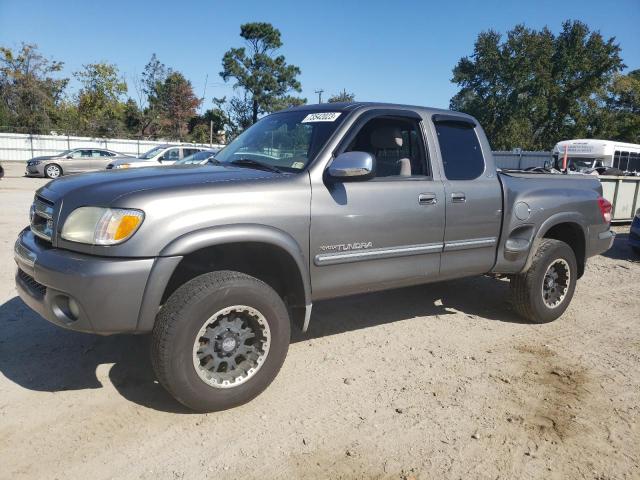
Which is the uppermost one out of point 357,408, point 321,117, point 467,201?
point 321,117

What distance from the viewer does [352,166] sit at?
3234 millimetres

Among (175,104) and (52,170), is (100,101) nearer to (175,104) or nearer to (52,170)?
(175,104)

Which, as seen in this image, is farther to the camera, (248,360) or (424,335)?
(424,335)

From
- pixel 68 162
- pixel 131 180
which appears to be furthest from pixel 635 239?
pixel 68 162

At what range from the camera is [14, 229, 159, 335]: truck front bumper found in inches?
104

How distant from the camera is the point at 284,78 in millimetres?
53406

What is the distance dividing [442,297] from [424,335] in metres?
1.35

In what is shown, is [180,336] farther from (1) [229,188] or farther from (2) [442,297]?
(2) [442,297]

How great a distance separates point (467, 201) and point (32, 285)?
10.6ft

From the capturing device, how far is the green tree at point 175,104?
51844 millimetres

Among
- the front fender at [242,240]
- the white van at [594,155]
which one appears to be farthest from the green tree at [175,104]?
the front fender at [242,240]

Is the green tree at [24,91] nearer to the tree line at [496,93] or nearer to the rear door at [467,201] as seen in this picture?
the tree line at [496,93]

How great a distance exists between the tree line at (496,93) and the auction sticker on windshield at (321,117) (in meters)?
45.0

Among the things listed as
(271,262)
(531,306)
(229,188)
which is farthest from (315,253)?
(531,306)
